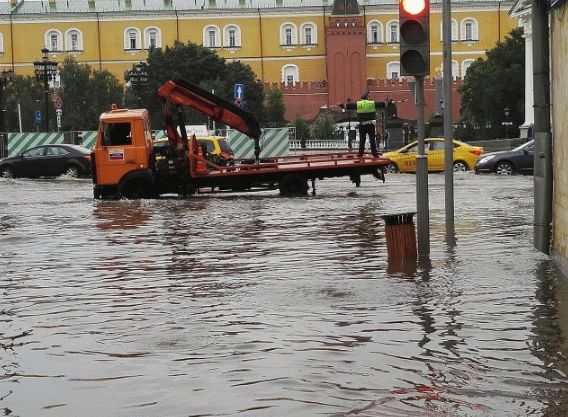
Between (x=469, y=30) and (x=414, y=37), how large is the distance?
4348 inches

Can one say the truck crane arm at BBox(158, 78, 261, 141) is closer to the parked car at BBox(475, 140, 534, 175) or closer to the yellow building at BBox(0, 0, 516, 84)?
the parked car at BBox(475, 140, 534, 175)

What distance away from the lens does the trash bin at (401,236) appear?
12.7 m

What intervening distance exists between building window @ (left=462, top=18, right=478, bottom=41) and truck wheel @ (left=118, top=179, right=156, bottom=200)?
96948 mm

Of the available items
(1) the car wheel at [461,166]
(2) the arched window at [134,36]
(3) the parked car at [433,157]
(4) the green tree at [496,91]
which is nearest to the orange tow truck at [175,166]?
→ (3) the parked car at [433,157]

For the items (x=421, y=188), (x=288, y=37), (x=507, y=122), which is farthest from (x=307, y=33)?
(x=421, y=188)

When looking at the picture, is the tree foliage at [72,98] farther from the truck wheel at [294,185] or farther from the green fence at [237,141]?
the truck wheel at [294,185]

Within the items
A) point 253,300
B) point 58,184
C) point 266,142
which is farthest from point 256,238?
point 266,142

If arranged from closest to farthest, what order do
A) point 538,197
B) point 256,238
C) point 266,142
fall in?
point 538,197 → point 256,238 → point 266,142

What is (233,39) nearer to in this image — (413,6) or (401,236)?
(413,6)

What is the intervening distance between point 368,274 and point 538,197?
2.14m

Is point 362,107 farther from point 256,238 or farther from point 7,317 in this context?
point 7,317

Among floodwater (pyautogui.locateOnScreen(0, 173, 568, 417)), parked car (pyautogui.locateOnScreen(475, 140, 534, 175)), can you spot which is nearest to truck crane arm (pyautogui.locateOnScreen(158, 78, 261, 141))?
floodwater (pyautogui.locateOnScreen(0, 173, 568, 417))

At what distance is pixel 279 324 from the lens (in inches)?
362

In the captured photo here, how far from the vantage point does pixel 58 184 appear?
37.0 meters
